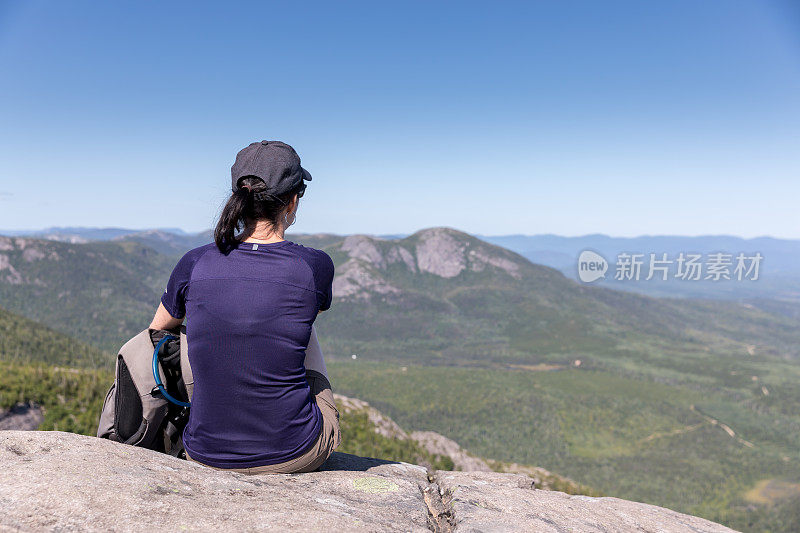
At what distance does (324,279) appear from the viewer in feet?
13.3

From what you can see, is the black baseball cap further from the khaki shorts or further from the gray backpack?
the khaki shorts

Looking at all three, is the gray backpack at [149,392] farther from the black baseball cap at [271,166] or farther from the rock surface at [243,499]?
the black baseball cap at [271,166]

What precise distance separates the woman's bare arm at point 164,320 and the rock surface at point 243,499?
1.28 meters

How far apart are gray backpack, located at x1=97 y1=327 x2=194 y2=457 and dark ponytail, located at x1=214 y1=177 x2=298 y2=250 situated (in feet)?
4.59

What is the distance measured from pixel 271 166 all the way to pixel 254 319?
1.45m

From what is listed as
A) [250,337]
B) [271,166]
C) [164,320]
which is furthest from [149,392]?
[271,166]

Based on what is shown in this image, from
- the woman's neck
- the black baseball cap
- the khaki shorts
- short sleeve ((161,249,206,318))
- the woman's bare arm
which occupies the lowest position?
the khaki shorts

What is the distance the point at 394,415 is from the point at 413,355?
91126 mm

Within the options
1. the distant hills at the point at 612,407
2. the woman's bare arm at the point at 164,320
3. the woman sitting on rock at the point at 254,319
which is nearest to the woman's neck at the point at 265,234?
the woman sitting on rock at the point at 254,319

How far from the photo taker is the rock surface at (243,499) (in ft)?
9.54

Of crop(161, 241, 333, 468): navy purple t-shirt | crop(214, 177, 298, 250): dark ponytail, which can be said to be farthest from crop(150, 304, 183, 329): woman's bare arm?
crop(214, 177, 298, 250): dark ponytail

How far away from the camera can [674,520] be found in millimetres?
5914

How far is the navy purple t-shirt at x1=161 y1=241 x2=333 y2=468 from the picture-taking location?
144 inches

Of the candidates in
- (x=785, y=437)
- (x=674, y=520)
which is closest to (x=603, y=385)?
(x=785, y=437)
